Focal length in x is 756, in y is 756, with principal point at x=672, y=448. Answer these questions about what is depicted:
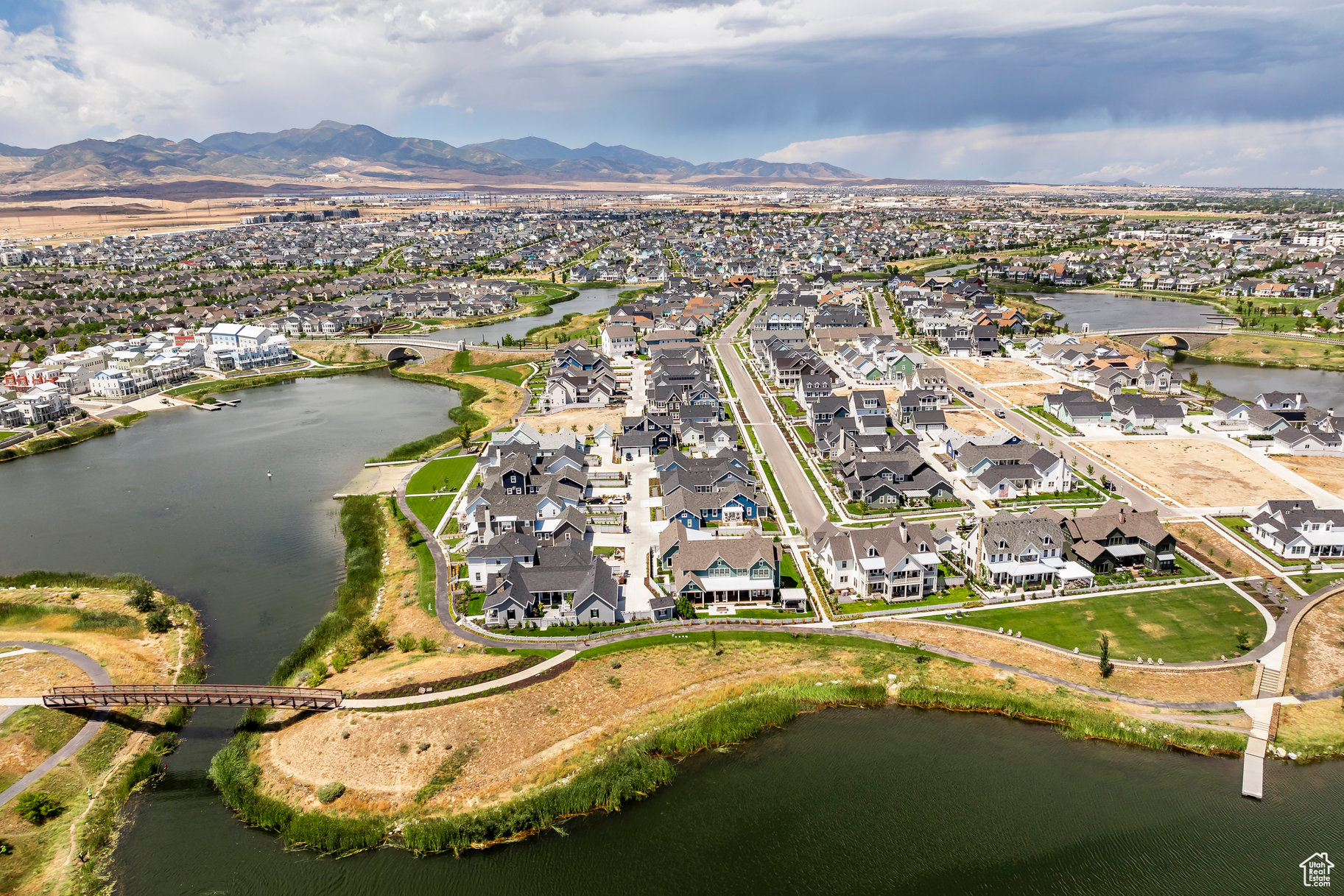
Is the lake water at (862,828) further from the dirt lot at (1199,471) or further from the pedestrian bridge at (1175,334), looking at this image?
the pedestrian bridge at (1175,334)

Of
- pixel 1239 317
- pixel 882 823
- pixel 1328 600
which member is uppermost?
pixel 1239 317

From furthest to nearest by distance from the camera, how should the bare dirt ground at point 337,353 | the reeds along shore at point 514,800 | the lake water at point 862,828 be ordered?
the bare dirt ground at point 337,353 → the reeds along shore at point 514,800 → the lake water at point 862,828

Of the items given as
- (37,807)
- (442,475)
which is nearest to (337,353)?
(442,475)

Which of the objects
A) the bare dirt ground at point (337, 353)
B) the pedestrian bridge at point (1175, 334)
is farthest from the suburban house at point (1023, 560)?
the bare dirt ground at point (337, 353)

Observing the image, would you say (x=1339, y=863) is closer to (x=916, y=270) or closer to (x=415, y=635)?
(x=415, y=635)

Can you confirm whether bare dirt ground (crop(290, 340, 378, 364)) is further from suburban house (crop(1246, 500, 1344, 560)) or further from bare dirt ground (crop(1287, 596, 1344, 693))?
bare dirt ground (crop(1287, 596, 1344, 693))

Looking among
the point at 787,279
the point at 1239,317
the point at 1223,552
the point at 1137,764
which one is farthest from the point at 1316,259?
the point at 1137,764

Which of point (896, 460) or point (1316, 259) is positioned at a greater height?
point (1316, 259)
